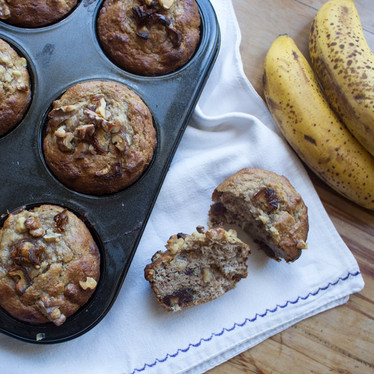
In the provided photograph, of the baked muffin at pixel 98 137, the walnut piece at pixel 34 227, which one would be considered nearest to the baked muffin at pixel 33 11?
the baked muffin at pixel 98 137

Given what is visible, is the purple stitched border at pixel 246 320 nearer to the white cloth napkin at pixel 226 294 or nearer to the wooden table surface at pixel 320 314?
the white cloth napkin at pixel 226 294

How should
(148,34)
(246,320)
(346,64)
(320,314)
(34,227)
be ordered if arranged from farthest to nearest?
1. (320,314)
2. (246,320)
3. (346,64)
4. (148,34)
5. (34,227)

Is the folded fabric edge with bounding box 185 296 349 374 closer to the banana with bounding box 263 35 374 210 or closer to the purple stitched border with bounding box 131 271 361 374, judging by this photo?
the purple stitched border with bounding box 131 271 361 374

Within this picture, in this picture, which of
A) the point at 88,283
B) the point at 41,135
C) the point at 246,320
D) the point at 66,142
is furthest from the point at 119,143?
the point at 246,320

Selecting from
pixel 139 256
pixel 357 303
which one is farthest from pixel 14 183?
pixel 357 303

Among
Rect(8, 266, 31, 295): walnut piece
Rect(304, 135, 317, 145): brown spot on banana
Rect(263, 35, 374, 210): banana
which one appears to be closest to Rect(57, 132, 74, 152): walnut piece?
Rect(8, 266, 31, 295): walnut piece

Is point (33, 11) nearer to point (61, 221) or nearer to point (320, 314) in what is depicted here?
point (61, 221)

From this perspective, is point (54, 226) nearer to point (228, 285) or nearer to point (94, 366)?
point (94, 366)
